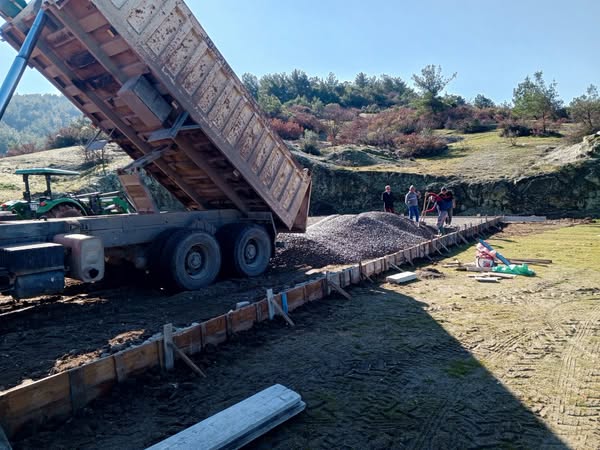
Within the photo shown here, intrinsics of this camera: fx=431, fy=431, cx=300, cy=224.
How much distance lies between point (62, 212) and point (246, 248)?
4.36 m

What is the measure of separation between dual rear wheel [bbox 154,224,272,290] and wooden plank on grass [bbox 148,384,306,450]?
3496 millimetres

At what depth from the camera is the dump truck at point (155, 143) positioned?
5.44 m

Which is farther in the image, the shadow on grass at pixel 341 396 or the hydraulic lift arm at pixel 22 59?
the hydraulic lift arm at pixel 22 59

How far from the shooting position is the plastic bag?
8234 millimetres

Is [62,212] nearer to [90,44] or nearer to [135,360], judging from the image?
[90,44]

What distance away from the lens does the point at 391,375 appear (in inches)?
164

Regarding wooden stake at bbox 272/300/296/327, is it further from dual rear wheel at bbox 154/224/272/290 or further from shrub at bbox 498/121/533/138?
shrub at bbox 498/121/533/138

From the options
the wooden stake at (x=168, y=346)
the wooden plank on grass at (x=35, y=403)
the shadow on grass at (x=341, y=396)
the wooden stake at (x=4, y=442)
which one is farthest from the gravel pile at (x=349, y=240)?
the wooden stake at (x=4, y=442)

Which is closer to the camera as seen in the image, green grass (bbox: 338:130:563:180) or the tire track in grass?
the tire track in grass

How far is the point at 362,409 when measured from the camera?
355 cm

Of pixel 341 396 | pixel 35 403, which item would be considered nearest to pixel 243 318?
pixel 341 396

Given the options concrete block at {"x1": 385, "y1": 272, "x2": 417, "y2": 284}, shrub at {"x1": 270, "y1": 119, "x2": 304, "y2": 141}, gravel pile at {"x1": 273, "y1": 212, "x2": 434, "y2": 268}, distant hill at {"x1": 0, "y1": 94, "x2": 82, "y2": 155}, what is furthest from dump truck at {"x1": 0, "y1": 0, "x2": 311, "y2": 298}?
distant hill at {"x1": 0, "y1": 94, "x2": 82, "y2": 155}

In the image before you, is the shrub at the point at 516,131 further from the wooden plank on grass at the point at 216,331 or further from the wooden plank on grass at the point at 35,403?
the wooden plank on grass at the point at 35,403

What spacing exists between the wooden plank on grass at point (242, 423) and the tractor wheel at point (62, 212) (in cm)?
739
